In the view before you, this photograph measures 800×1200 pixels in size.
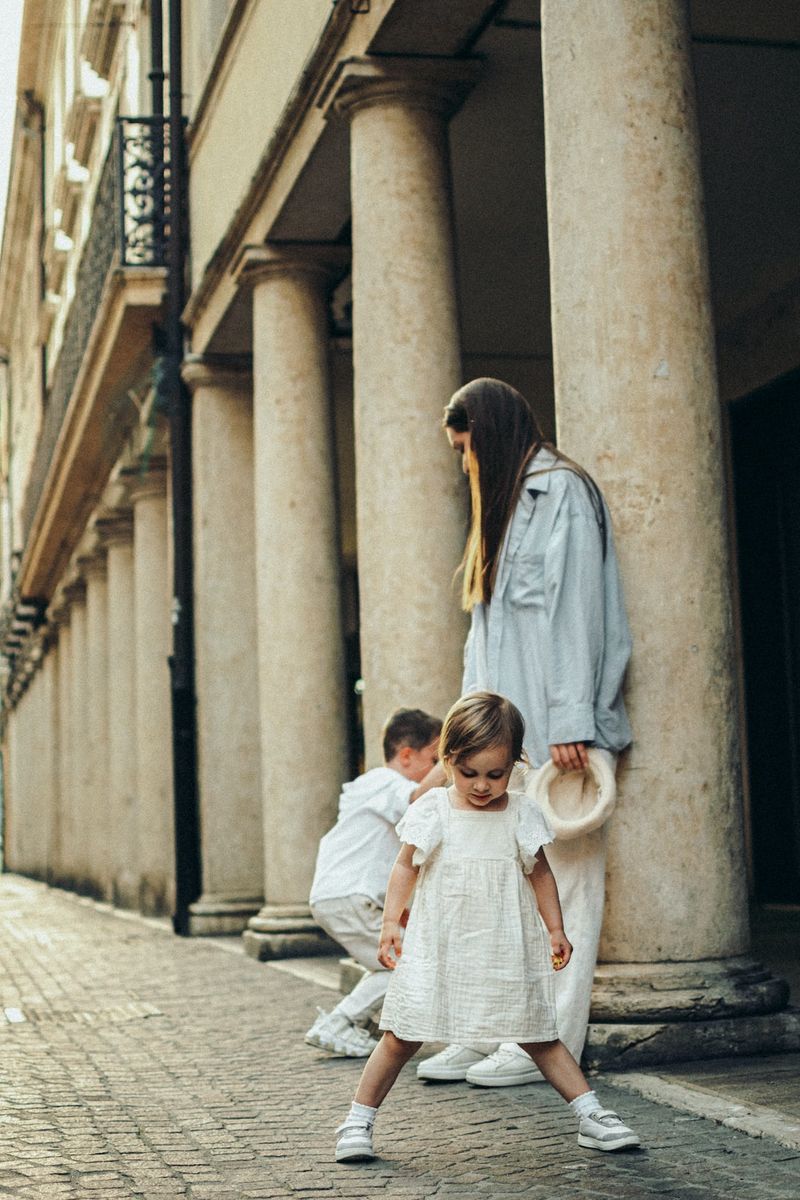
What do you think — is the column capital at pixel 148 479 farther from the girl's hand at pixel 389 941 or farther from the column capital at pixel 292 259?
the girl's hand at pixel 389 941

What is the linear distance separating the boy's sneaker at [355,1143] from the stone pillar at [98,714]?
1729 centimetres

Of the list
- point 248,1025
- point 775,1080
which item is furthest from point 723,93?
point 775,1080

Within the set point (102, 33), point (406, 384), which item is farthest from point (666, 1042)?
point (102, 33)

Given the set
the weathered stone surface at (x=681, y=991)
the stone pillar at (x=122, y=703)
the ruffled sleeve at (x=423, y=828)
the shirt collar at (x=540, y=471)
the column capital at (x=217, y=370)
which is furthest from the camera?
the stone pillar at (x=122, y=703)

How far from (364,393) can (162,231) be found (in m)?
→ 7.10

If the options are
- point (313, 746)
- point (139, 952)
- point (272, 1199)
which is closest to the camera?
point (272, 1199)

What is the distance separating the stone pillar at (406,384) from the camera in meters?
7.96

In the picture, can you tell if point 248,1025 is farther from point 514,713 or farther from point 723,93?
point 723,93

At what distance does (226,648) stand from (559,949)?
346 inches

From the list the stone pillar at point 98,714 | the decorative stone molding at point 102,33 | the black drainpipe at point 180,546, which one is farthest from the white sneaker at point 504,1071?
the stone pillar at point 98,714

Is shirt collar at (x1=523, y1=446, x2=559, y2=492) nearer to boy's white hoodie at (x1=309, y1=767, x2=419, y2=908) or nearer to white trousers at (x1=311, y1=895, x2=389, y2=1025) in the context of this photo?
boy's white hoodie at (x1=309, y1=767, x2=419, y2=908)

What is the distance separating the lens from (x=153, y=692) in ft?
56.9

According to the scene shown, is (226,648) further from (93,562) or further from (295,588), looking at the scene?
(93,562)

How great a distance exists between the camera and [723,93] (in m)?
9.08
